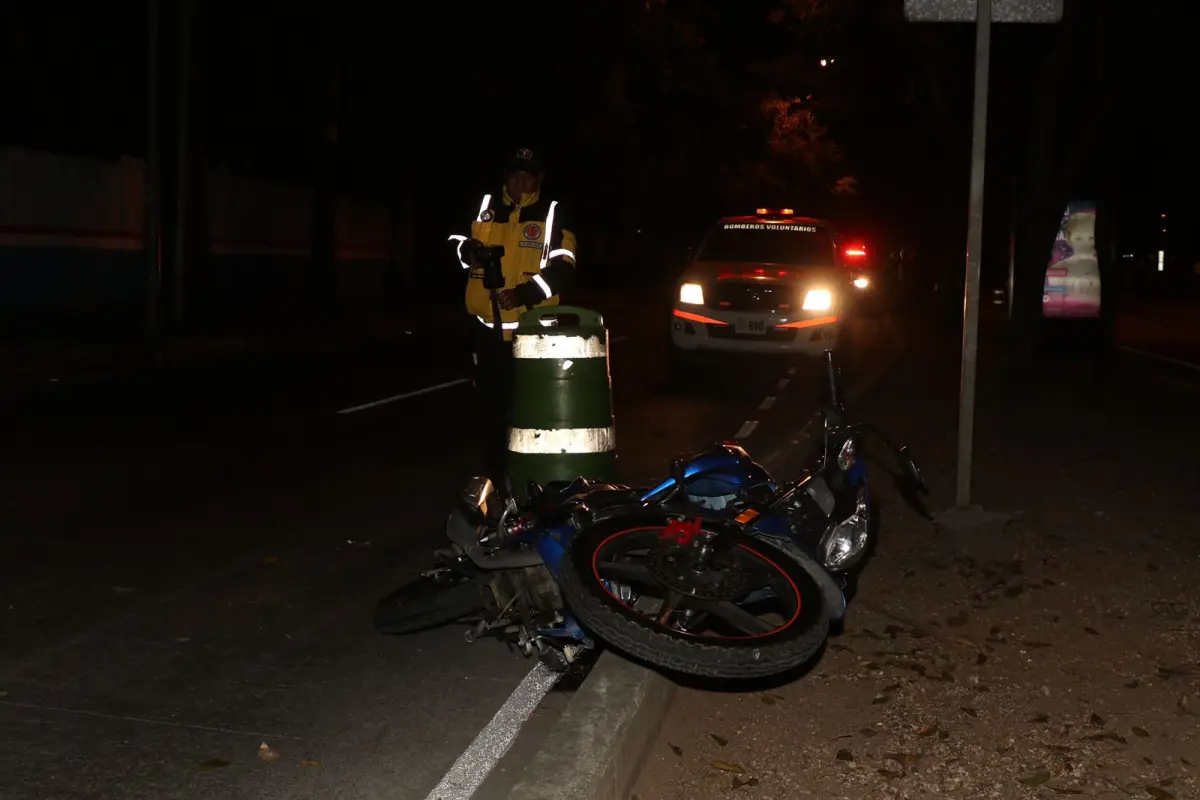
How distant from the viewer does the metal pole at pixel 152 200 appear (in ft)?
68.2

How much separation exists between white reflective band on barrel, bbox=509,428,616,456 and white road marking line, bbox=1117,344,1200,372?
1636 centimetres

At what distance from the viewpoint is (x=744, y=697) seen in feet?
19.6

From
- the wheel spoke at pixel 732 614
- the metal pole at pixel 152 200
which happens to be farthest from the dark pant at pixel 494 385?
the metal pole at pixel 152 200

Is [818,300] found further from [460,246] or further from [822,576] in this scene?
[822,576]

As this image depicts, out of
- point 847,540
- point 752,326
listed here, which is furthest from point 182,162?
point 847,540

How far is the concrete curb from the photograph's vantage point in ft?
15.3

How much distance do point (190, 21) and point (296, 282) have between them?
47.7 feet

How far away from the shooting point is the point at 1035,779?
5.08 meters

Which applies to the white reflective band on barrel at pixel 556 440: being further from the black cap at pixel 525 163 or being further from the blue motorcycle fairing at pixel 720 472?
the blue motorcycle fairing at pixel 720 472

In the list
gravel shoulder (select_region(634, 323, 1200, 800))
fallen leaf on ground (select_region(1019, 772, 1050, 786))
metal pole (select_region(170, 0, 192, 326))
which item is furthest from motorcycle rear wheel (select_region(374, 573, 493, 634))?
metal pole (select_region(170, 0, 192, 326))

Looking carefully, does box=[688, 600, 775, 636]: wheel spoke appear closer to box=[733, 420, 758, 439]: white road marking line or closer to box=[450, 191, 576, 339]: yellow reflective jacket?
box=[450, 191, 576, 339]: yellow reflective jacket

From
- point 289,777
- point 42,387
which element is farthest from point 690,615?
point 42,387

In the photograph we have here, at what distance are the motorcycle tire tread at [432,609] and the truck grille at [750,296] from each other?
38.2ft

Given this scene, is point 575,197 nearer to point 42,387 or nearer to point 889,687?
point 42,387
